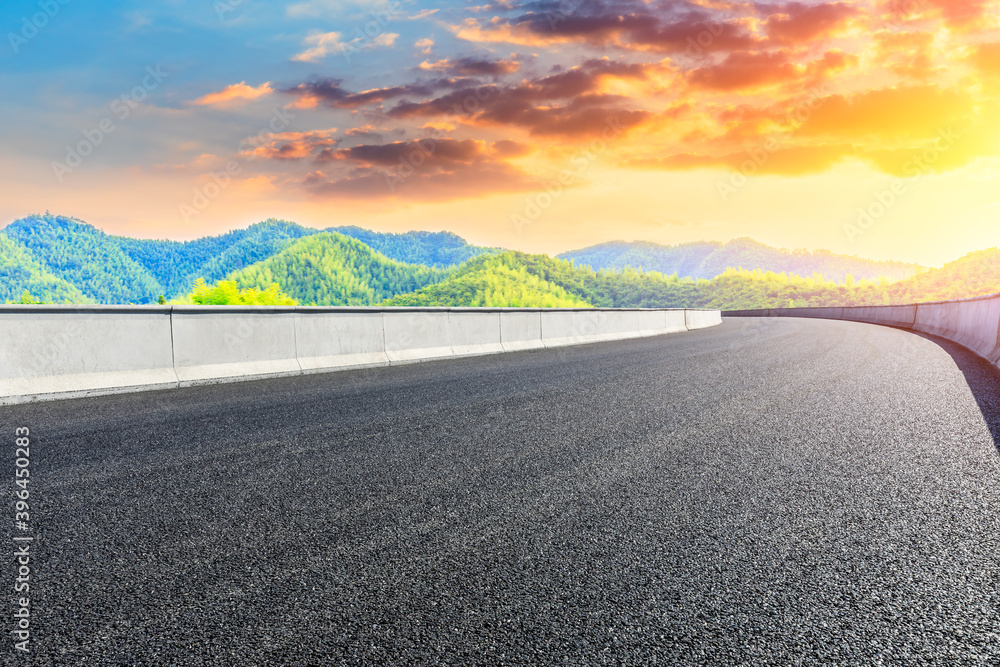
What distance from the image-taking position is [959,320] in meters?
19.3

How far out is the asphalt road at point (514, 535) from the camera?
236 centimetres

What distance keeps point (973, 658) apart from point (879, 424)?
453cm

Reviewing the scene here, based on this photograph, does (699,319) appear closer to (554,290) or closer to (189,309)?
(189,309)

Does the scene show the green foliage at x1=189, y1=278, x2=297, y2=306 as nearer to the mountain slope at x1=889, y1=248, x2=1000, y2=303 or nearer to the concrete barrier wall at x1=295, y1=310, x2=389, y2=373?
the concrete barrier wall at x1=295, y1=310, x2=389, y2=373

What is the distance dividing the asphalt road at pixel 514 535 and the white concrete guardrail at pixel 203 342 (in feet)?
5.25

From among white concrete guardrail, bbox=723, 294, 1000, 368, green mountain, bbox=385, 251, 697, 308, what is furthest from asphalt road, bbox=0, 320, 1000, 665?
green mountain, bbox=385, 251, 697, 308

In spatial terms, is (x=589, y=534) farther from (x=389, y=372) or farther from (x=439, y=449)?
(x=389, y=372)

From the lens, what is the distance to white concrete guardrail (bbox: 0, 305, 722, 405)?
8.23 metres

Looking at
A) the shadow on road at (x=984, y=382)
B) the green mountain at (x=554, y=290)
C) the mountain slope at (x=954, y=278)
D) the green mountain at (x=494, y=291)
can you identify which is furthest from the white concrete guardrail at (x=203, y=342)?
the mountain slope at (x=954, y=278)

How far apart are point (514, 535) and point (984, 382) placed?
29.2ft

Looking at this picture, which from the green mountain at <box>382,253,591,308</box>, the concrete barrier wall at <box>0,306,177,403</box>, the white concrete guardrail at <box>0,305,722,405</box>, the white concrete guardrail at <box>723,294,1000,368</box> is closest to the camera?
the concrete barrier wall at <box>0,306,177,403</box>

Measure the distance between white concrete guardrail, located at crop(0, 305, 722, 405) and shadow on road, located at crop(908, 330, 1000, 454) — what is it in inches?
347

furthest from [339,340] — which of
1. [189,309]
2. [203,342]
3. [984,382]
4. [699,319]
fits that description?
[699,319]

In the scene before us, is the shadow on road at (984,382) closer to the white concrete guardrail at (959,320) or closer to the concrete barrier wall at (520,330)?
the white concrete guardrail at (959,320)
